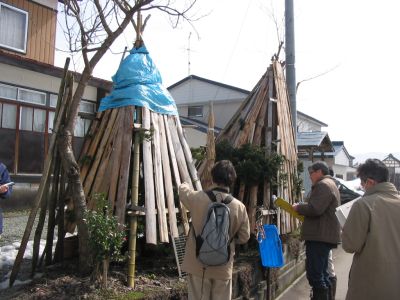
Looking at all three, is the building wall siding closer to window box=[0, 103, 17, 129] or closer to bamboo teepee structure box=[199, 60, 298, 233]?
window box=[0, 103, 17, 129]

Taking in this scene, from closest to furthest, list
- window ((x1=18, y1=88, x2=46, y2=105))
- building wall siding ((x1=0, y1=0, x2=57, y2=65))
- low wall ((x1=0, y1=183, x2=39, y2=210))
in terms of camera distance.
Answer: low wall ((x1=0, y1=183, x2=39, y2=210)) → window ((x1=18, y1=88, x2=46, y2=105)) → building wall siding ((x1=0, y1=0, x2=57, y2=65))

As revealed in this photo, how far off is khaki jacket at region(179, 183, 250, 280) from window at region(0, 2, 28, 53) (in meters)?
10.9

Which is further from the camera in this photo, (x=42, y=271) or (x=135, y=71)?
(x=135, y=71)

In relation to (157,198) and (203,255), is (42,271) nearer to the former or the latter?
(157,198)

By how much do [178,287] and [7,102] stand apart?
8312mm

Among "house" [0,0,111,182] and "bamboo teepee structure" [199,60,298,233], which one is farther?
"house" [0,0,111,182]

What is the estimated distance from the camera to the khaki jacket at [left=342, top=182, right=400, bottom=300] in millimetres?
3283

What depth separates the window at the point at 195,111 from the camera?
25875 mm

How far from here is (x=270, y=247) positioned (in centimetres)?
603

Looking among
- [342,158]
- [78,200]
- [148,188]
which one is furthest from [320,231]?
[342,158]

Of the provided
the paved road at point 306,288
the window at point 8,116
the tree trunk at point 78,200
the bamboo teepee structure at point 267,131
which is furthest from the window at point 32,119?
the paved road at point 306,288

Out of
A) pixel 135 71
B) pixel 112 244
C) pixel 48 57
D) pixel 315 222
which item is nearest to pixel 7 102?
pixel 48 57

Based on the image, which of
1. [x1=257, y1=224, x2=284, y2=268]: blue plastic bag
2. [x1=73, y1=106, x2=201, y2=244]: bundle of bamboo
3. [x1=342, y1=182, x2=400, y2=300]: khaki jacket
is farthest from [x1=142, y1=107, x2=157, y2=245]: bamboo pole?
[x1=342, y1=182, x2=400, y2=300]: khaki jacket

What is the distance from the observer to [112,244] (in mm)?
4191
